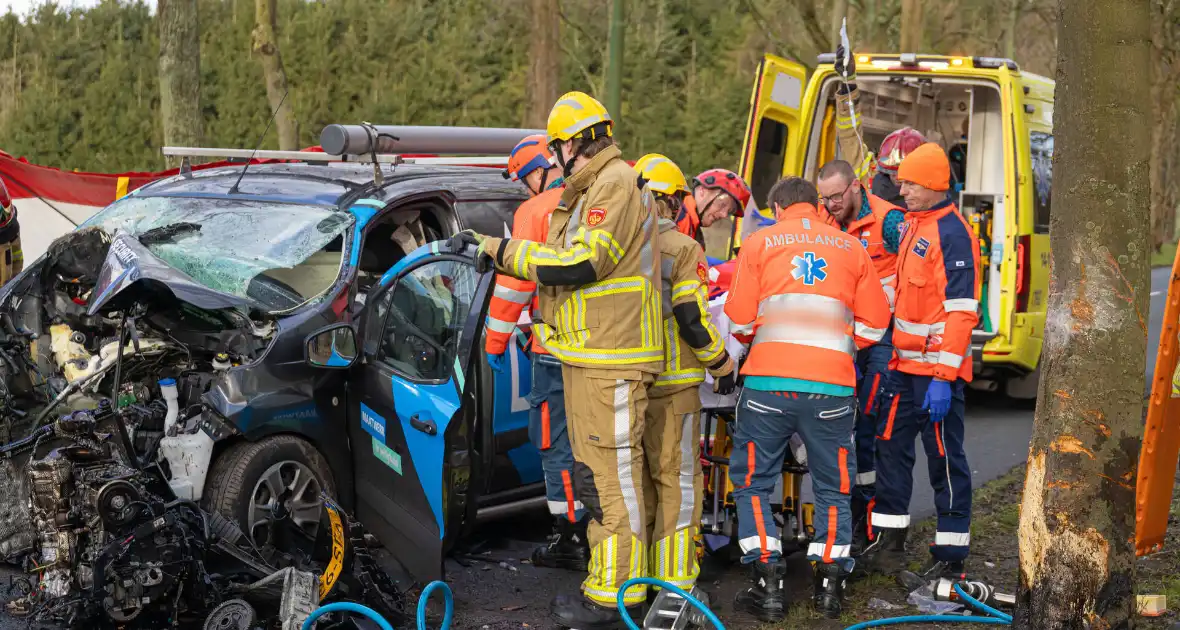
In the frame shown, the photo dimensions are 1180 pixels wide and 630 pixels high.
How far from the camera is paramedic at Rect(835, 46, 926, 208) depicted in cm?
599

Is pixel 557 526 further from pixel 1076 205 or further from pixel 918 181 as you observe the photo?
pixel 1076 205

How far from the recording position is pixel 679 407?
15.6ft

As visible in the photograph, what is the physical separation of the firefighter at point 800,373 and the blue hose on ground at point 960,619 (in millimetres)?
298

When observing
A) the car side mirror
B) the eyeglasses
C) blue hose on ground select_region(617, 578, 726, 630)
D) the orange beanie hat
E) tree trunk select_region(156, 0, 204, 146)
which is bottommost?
blue hose on ground select_region(617, 578, 726, 630)

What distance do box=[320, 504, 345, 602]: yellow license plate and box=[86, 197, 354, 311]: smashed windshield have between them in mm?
1138

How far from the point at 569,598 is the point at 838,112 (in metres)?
3.88

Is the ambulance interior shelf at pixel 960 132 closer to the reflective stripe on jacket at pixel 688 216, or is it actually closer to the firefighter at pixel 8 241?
the reflective stripe on jacket at pixel 688 216

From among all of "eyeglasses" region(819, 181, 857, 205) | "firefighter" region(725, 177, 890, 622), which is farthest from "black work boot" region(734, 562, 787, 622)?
"eyeglasses" region(819, 181, 857, 205)

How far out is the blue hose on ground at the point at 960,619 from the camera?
4477 mm

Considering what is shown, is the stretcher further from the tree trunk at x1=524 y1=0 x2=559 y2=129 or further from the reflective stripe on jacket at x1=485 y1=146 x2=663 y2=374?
the tree trunk at x1=524 y1=0 x2=559 y2=129

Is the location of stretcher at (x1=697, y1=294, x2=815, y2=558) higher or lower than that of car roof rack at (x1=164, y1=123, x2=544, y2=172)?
lower

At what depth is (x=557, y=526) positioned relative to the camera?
5.49m

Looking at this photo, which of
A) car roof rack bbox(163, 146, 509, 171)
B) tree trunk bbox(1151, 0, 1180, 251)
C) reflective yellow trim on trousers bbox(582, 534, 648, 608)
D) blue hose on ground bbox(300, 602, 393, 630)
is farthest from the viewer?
tree trunk bbox(1151, 0, 1180, 251)

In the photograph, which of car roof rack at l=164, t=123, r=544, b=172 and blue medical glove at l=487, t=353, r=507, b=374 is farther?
car roof rack at l=164, t=123, r=544, b=172
